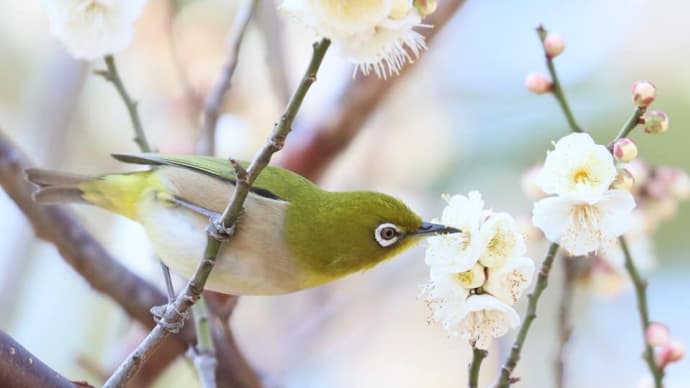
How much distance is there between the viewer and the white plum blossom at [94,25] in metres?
1.75

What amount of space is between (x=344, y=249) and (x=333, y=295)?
215cm

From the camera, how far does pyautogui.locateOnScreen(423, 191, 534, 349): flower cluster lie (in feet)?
4.05

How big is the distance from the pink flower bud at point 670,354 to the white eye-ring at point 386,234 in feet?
1.64

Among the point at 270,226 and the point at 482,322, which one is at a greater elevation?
the point at 270,226

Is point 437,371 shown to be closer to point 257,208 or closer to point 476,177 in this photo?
point 476,177

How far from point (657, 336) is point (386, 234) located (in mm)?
502

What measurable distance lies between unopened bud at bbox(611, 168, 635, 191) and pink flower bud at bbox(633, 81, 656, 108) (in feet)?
0.31

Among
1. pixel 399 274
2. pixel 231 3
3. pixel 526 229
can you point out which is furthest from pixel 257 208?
pixel 231 3

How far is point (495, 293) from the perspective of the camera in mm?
1240

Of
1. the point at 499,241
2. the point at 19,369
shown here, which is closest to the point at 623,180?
the point at 499,241

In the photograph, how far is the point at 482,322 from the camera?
4.08 feet

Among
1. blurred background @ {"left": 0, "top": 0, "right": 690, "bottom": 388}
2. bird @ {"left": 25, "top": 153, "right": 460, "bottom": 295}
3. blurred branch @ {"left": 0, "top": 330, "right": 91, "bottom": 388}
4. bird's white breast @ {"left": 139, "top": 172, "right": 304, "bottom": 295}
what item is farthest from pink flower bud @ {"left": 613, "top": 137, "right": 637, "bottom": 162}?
blurred background @ {"left": 0, "top": 0, "right": 690, "bottom": 388}

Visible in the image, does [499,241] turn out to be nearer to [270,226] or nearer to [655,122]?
[655,122]

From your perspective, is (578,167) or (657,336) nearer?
(578,167)
